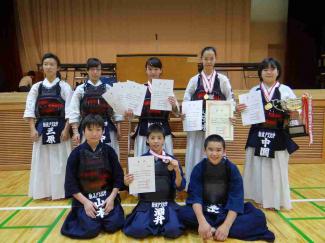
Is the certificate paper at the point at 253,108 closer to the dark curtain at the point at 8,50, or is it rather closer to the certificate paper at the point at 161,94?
the certificate paper at the point at 161,94

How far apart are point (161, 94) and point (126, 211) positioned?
1328mm

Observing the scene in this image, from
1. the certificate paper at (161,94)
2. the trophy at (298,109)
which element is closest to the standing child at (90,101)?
the certificate paper at (161,94)

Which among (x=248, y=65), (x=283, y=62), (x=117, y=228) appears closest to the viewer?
(x=117, y=228)

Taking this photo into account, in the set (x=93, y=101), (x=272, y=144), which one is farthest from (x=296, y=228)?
(x=93, y=101)

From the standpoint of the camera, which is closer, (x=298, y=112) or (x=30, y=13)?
(x=298, y=112)

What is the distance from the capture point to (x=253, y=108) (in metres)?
3.49

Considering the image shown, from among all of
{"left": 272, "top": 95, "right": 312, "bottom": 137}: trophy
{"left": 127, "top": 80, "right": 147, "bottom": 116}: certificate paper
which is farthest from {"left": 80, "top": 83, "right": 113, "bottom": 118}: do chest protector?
{"left": 272, "top": 95, "right": 312, "bottom": 137}: trophy

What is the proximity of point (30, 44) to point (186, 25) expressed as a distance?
5256 millimetres

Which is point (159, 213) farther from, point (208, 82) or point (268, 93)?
point (268, 93)

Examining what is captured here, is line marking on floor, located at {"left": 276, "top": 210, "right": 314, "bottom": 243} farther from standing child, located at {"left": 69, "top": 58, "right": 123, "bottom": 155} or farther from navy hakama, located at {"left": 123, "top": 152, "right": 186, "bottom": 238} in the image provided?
standing child, located at {"left": 69, "top": 58, "right": 123, "bottom": 155}

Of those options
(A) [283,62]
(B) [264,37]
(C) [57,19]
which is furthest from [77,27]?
(A) [283,62]

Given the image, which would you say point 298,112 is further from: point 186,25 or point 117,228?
point 186,25

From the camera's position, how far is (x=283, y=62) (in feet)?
38.5

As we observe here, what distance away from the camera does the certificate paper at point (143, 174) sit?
292 centimetres
